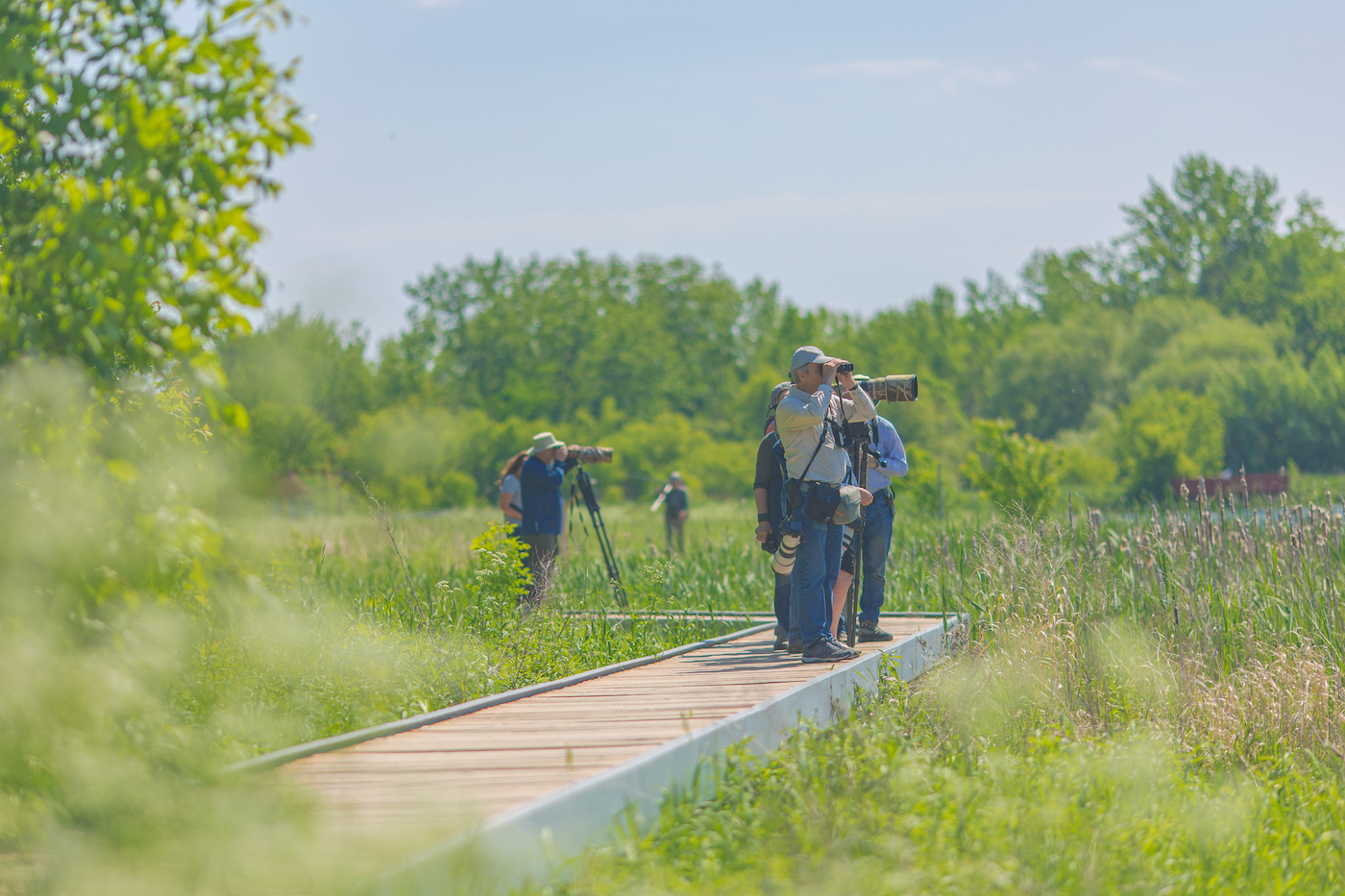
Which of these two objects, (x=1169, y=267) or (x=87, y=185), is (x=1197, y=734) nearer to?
(x=87, y=185)

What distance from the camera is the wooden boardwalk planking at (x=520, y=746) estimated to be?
12.3 ft

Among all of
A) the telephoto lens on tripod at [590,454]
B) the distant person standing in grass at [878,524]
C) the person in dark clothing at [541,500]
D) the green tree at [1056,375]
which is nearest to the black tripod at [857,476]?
the distant person standing in grass at [878,524]

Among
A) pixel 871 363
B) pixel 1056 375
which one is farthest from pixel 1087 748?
pixel 871 363

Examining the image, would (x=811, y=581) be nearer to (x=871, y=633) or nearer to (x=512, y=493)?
(x=871, y=633)

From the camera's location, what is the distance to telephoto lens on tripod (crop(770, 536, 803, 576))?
655 cm

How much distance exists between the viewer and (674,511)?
20406mm

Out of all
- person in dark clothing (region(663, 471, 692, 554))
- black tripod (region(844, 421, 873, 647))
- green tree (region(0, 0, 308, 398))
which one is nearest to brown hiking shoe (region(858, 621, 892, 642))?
black tripod (region(844, 421, 873, 647))

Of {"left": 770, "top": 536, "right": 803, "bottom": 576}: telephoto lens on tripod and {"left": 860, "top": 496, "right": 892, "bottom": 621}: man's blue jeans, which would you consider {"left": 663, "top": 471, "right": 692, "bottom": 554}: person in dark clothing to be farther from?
{"left": 770, "top": 536, "right": 803, "bottom": 576}: telephoto lens on tripod

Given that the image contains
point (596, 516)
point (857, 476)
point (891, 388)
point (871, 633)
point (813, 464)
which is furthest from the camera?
point (596, 516)

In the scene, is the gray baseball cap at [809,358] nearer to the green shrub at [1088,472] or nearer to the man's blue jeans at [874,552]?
the man's blue jeans at [874,552]

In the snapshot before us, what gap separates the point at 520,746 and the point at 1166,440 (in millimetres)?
43507

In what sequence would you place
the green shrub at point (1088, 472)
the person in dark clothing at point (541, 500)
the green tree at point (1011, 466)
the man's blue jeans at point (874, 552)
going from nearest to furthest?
the man's blue jeans at point (874, 552) → the person in dark clothing at point (541, 500) → the green tree at point (1011, 466) → the green shrub at point (1088, 472)

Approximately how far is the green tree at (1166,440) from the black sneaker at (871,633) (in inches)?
1540

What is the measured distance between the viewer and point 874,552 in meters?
7.84
